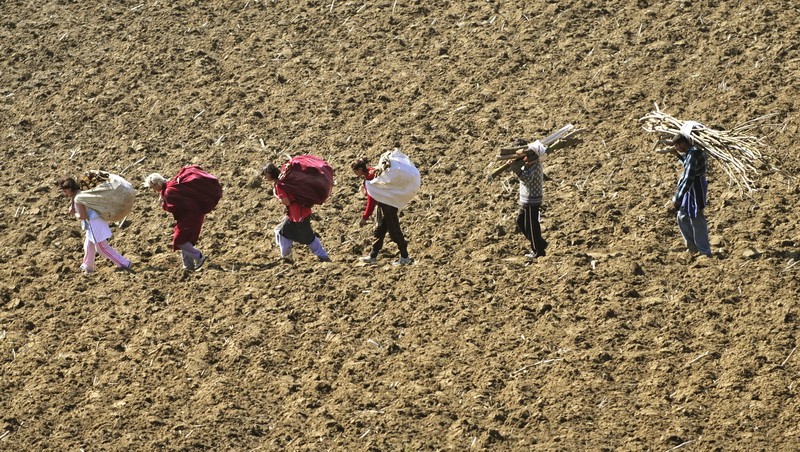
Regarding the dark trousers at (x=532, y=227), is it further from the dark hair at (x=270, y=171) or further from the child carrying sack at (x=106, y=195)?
the child carrying sack at (x=106, y=195)

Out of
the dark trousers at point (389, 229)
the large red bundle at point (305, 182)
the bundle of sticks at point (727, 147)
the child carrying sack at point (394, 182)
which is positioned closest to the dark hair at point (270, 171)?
the large red bundle at point (305, 182)

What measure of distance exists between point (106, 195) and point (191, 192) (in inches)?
34.7

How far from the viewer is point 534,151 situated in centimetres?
1174

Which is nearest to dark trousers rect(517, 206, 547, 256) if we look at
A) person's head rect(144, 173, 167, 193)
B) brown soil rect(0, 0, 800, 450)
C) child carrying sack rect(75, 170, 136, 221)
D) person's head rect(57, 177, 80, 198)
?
brown soil rect(0, 0, 800, 450)

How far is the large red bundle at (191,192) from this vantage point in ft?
40.7

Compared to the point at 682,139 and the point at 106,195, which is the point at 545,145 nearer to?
the point at 682,139

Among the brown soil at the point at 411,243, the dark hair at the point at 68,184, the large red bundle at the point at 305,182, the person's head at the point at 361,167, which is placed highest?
the dark hair at the point at 68,184

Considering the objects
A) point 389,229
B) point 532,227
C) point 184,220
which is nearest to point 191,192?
point 184,220

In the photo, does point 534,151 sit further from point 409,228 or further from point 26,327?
point 26,327

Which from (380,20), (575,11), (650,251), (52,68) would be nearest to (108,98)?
(52,68)

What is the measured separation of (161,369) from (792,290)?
5427 mm

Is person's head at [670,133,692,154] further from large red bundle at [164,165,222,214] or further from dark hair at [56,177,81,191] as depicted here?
dark hair at [56,177,81,191]

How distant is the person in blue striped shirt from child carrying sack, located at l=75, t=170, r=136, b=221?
18.0 ft

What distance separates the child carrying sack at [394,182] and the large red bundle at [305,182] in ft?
1.65
